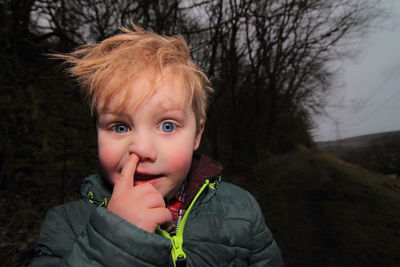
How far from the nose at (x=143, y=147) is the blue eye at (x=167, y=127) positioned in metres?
0.07

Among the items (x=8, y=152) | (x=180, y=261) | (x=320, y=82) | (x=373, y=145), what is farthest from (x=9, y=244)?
(x=320, y=82)

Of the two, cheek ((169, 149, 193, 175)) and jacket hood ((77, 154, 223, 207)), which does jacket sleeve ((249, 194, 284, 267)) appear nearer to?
jacket hood ((77, 154, 223, 207))

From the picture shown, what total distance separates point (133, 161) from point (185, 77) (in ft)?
1.37

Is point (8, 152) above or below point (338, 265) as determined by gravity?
above

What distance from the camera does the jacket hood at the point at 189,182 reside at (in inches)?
42.1

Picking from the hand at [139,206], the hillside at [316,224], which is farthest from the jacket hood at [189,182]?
the hillside at [316,224]

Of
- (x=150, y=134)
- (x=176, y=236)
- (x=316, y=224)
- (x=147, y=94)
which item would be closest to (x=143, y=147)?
(x=150, y=134)

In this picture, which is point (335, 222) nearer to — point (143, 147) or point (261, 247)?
point (261, 247)

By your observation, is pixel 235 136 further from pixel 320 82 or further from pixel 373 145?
pixel 320 82

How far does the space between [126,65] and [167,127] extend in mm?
302

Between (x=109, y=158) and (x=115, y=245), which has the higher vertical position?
(x=109, y=158)

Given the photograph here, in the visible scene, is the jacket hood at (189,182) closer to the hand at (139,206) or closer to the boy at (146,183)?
the boy at (146,183)

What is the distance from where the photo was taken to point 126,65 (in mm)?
900

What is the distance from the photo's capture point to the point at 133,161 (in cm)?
79
